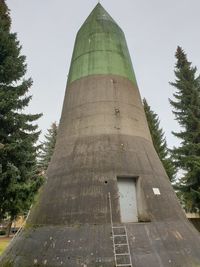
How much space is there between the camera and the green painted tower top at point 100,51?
490 inches

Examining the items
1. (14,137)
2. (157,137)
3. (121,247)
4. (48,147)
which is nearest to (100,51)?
(14,137)

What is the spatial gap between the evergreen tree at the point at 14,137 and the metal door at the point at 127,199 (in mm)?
2876

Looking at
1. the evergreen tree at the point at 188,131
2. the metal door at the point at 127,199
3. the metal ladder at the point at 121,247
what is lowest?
the metal ladder at the point at 121,247

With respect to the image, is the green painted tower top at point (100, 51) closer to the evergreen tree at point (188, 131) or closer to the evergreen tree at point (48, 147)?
the evergreen tree at point (188, 131)

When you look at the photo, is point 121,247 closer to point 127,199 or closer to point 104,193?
point 104,193

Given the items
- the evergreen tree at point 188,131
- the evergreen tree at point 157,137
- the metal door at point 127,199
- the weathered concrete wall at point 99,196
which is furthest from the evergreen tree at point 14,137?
the evergreen tree at point 157,137

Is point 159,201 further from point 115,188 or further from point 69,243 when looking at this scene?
point 69,243

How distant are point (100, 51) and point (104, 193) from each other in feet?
24.3

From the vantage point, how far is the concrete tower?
7305 millimetres

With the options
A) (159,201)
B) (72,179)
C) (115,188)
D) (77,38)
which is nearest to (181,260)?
(159,201)

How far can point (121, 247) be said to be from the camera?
7188 millimetres

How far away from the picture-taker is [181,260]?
737 cm

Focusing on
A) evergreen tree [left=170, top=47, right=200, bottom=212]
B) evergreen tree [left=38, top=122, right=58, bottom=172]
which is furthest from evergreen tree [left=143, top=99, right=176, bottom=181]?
evergreen tree [left=38, top=122, right=58, bottom=172]

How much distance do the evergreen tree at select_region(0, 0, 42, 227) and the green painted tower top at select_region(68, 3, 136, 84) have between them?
10.2 ft
